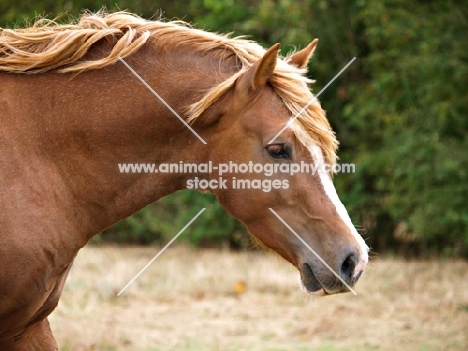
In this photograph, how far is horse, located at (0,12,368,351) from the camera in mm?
3281

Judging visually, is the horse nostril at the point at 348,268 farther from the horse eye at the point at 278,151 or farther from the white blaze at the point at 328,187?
the horse eye at the point at 278,151

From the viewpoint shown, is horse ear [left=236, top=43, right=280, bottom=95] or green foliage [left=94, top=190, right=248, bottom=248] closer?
horse ear [left=236, top=43, right=280, bottom=95]

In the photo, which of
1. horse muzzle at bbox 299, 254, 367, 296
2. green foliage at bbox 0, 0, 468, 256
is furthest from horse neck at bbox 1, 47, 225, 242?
green foliage at bbox 0, 0, 468, 256

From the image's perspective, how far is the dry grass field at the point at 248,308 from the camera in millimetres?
6160

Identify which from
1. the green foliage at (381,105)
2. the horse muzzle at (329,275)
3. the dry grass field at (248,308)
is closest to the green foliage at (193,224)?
the green foliage at (381,105)

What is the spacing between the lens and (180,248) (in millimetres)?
10641

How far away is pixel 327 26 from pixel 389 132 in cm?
191

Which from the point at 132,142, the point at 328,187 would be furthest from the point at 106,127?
the point at 328,187

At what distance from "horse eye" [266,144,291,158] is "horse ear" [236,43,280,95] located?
0.91 feet

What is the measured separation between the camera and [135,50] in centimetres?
351

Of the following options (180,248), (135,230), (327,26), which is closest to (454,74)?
(327,26)

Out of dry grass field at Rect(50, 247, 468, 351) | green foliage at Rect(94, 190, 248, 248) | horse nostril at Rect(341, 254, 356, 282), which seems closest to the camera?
horse nostril at Rect(341, 254, 356, 282)

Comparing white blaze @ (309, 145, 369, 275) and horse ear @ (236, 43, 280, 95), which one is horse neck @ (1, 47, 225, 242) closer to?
horse ear @ (236, 43, 280, 95)

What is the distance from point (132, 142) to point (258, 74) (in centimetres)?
70
